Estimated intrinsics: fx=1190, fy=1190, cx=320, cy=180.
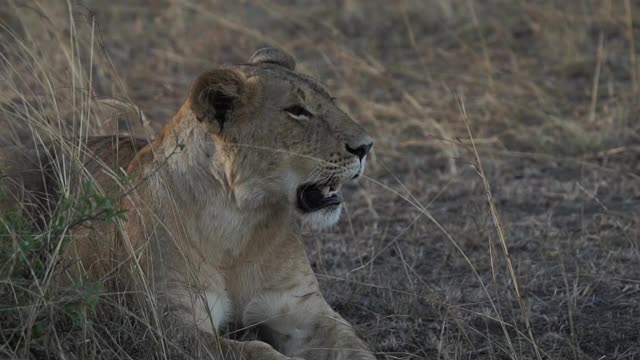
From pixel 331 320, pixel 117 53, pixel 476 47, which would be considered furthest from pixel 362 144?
pixel 117 53

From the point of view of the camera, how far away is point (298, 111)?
3.66m

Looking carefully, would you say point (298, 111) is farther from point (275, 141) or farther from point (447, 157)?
point (447, 157)

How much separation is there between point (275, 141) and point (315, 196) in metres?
0.22

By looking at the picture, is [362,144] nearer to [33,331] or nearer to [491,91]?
[33,331]

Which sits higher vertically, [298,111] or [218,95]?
[218,95]

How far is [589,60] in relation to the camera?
280 inches

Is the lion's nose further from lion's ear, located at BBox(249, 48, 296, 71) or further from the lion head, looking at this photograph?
lion's ear, located at BBox(249, 48, 296, 71)

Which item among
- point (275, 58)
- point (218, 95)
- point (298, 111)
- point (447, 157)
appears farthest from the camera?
point (447, 157)

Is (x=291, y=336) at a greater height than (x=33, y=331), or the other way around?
(x=33, y=331)

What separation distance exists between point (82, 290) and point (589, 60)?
462 cm

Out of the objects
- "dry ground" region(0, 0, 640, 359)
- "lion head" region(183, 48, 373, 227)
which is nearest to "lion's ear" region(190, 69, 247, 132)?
"lion head" region(183, 48, 373, 227)

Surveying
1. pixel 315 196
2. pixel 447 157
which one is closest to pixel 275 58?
pixel 315 196

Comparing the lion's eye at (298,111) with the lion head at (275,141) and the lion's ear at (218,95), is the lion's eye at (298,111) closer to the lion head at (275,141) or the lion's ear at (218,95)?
the lion head at (275,141)

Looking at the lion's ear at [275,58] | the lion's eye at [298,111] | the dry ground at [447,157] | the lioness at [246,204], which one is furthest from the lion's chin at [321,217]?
the lion's ear at [275,58]
